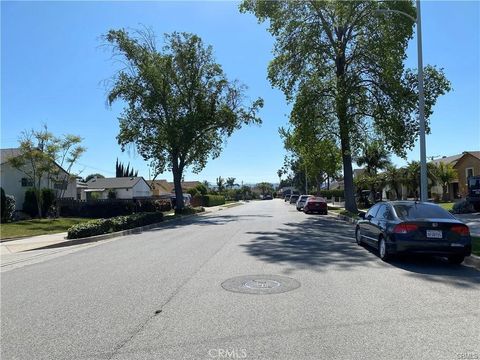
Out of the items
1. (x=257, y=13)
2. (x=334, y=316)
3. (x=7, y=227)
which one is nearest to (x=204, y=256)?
(x=334, y=316)

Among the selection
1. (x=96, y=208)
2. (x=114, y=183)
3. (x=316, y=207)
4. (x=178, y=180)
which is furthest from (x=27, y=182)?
(x=114, y=183)

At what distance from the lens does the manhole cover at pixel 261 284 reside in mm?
7959

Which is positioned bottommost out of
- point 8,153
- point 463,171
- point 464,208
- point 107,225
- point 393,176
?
point 107,225

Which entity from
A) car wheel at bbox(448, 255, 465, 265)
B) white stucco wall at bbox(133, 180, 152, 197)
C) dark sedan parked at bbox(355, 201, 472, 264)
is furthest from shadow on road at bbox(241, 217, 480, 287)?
white stucco wall at bbox(133, 180, 152, 197)

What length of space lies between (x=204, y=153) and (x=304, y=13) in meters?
17.8

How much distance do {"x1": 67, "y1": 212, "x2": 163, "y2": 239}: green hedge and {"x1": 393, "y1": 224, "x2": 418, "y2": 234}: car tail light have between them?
13.0 metres

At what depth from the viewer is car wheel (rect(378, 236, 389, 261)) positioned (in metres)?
11.1

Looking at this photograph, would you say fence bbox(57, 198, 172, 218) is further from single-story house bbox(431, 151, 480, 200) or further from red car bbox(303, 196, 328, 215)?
single-story house bbox(431, 151, 480, 200)

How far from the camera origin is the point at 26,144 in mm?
31391

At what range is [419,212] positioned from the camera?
11.2 metres

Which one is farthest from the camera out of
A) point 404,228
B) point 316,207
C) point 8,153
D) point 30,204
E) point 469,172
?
point 469,172

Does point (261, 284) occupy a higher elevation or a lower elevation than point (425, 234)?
lower

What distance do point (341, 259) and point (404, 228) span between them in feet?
5.76

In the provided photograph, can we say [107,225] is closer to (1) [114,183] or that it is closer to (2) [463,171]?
(2) [463,171]
